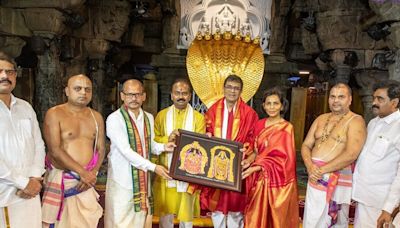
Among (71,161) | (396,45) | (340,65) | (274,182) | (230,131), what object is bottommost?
(274,182)

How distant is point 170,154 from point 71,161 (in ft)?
2.92

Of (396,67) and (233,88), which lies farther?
(396,67)

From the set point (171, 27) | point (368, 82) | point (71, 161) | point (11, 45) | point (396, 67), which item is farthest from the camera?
point (171, 27)

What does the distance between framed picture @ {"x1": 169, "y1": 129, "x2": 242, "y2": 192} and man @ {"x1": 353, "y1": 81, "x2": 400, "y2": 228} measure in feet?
3.46

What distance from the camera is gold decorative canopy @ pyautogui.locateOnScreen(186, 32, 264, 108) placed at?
15.6 ft

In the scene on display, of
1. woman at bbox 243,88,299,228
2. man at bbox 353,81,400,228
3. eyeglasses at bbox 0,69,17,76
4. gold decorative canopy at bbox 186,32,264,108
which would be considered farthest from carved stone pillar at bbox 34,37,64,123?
man at bbox 353,81,400,228

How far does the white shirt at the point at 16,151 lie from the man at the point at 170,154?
1.11 m

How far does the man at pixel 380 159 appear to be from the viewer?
2.83 metres

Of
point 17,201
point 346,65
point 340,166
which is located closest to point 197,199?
point 340,166

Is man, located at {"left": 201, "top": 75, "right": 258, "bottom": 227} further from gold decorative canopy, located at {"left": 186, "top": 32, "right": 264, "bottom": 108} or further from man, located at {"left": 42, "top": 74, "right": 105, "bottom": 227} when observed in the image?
gold decorative canopy, located at {"left": 186, "top": 32, "right": 264, "bottom": 108}

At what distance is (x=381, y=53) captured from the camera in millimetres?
6758

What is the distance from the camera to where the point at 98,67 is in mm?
7895

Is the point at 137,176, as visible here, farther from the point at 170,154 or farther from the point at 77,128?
the point at 77,128

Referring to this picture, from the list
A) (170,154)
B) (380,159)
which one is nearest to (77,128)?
(170,154)
